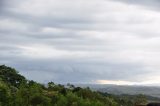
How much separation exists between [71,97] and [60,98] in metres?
3.88

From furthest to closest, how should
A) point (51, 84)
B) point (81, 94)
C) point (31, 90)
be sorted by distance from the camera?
point (51, 84), point (81, 94), point (31, 90)

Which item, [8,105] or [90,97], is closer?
[8,105]

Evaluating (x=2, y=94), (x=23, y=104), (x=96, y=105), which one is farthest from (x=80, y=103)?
(x=2, y=94)

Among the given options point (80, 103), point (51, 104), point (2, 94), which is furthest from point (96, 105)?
point (2, 94)

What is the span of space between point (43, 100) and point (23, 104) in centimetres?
677

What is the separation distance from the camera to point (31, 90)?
5645 inches

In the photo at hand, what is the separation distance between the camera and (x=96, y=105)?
5261 inches

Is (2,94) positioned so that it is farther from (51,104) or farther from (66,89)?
(66,89)

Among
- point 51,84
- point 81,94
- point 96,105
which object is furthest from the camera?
point 51,84

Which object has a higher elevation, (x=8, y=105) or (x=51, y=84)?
(x=51, y=84)

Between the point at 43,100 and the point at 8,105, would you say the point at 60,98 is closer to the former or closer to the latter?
the point at 43,100

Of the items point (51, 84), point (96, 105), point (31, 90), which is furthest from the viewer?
point (51, 84)

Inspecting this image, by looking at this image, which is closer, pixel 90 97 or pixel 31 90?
pixel 31 90

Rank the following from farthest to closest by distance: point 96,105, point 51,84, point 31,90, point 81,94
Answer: point 51,84, point 81,94, point 31,90, point 96,105
